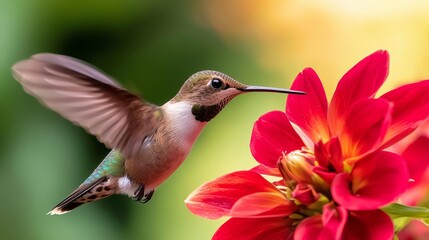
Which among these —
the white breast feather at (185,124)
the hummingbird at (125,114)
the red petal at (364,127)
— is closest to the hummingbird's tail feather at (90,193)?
the hummingbird at (125,114)

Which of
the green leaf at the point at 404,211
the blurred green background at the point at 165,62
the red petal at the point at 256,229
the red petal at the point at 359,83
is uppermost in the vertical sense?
the red petal at the point at 359,83

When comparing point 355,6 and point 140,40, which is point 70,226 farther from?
point 355,6

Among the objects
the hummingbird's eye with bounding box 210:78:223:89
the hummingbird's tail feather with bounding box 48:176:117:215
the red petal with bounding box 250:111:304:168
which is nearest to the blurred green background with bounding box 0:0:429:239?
the hummingbird's tail feather with bounding box 48:176:117:215

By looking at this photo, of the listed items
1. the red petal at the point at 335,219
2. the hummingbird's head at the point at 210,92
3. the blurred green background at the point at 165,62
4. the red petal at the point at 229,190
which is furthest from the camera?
the blurred green background at the point at 165,62

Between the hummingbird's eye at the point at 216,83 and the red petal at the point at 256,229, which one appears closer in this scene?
the red petal at the point at 256,229

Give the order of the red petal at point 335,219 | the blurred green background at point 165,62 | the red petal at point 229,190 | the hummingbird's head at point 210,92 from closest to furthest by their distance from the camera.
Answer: the red petal at point 335,219 → the red petal at point 229,190 → the hummingbird's head at point 210,92 → the blurred green background at point 165,62

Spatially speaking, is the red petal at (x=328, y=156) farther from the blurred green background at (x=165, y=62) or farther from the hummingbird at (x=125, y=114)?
the blurred green background at (x=165, y=62)

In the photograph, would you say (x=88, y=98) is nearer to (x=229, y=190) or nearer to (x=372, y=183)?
(x=229, y=190)

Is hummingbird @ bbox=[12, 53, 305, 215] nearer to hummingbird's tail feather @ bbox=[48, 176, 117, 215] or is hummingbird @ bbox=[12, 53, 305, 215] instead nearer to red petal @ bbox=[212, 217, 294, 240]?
hummingbird's tail feather @ bbox=[48, 176, 117, 215]
